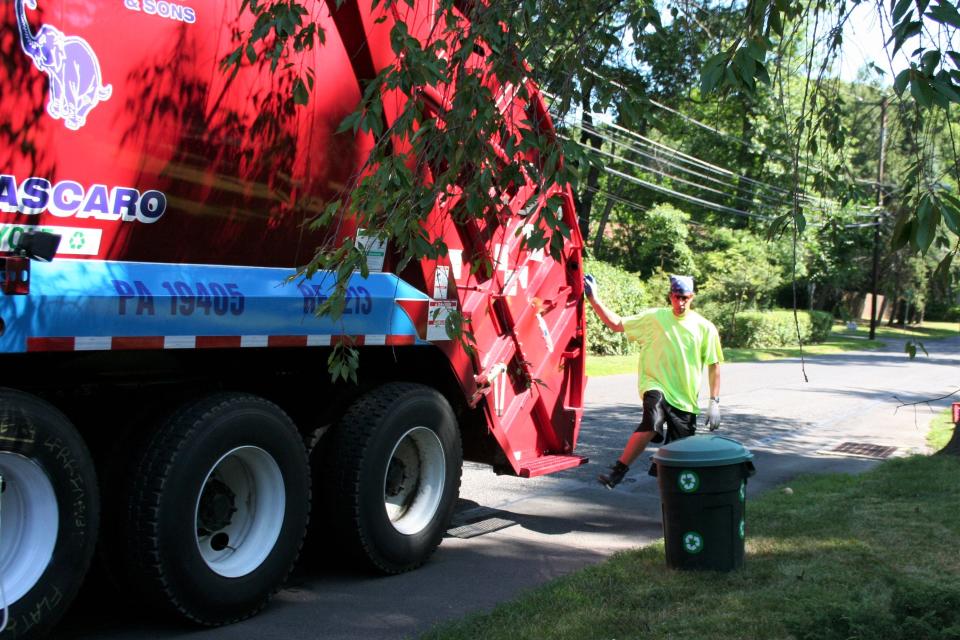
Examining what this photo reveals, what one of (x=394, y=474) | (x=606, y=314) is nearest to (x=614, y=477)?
(x=606, y=314)

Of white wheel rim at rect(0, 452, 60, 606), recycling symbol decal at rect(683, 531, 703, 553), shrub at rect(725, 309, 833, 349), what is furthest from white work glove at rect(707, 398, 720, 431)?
shrub at rect(725, 309, 833, 349)

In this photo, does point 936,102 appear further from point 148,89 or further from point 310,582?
point 310,582

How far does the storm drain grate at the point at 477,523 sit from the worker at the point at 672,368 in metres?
0.86

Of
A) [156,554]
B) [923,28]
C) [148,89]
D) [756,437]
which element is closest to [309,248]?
[148,89]

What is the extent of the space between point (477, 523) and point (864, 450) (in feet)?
20.9

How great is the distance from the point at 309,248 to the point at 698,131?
36.8m

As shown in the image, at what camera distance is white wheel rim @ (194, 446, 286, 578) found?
4.89m

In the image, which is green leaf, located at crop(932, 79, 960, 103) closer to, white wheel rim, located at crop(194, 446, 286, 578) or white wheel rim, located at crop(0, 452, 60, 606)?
white wheel rim, located at crop(194, 446, 286, 578)

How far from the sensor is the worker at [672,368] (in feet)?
25.2

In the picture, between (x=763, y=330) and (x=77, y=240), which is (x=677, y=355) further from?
(x=763, y=330)

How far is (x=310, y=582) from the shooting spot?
5.66m

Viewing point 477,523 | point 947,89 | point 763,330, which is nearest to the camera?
point 947,89

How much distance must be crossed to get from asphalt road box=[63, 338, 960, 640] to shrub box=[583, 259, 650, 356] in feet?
30.4

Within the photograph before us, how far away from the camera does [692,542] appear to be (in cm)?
573
